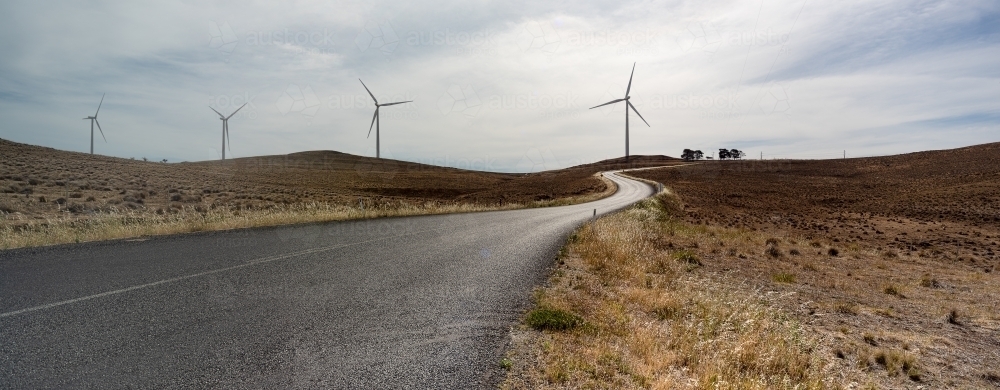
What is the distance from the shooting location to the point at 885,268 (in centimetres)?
1650

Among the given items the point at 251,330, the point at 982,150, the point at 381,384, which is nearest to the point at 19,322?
the point at 251,330

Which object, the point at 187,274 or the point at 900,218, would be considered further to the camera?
the point at 900,218

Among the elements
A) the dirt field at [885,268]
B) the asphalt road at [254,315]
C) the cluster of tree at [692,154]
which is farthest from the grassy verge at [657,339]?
the cluster of tree at [692,154]

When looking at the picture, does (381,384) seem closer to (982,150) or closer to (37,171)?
(37,171)

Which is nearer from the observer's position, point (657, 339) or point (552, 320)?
point (657, 339)

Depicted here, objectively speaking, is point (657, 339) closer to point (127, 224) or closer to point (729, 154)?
point (127, 224)

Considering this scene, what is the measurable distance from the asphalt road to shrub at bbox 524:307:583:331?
330mm

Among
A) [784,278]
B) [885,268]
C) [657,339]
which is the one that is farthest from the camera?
[885,268]

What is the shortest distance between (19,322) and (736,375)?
25.7 feet

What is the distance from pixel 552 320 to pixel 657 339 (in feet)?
4.39

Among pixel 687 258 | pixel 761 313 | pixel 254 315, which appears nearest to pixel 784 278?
pixel 687 258

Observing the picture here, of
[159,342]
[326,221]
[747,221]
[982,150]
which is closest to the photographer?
[159,342]

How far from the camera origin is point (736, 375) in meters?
5.41

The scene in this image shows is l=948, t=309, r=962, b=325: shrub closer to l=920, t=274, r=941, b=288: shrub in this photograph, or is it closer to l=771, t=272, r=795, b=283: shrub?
l=771, t=272, r=795, b=283: shrub
